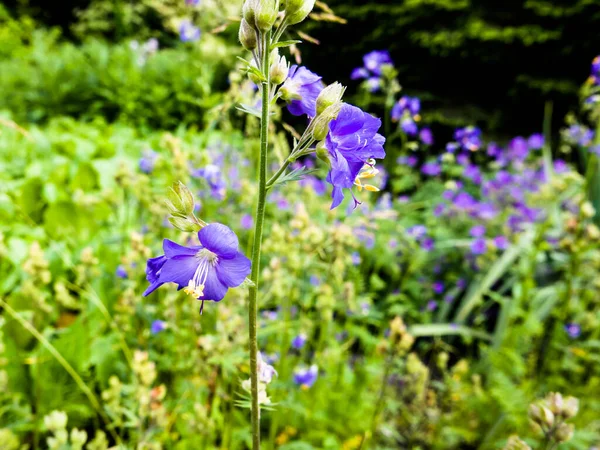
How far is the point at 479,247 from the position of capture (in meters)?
3.26

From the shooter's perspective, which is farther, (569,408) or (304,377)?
(304,377)

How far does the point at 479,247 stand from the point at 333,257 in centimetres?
185

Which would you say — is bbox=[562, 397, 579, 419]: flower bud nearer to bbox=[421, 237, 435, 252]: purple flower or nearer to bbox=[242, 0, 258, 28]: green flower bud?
bbox=[242, 0, 258, 28]: green flower bud

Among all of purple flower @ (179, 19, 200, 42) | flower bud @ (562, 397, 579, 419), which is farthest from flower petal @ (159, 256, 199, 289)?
purple flower @ (179, 19, 200, 42)

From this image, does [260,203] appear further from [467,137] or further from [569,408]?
[467,137]

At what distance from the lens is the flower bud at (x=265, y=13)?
26.7 inches

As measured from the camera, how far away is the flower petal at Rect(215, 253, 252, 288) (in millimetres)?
693

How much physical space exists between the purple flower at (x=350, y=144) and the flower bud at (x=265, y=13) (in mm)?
160

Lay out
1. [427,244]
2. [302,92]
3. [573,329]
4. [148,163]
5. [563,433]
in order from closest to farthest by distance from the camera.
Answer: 1. [302,92]
2. [563,433]
3. [148,163]
4. [573,329]
5. [427,244]

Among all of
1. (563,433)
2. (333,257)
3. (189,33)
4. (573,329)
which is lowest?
(573,329)

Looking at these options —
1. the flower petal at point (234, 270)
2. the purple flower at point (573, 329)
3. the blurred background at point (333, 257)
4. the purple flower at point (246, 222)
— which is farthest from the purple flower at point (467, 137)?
the flower petal at point (234, 270)

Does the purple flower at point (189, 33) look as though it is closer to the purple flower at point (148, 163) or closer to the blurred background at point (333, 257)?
the blurred background at point (333, 257)

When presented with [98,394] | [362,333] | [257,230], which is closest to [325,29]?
[362,333]

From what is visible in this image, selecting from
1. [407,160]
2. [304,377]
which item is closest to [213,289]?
[304,377]
